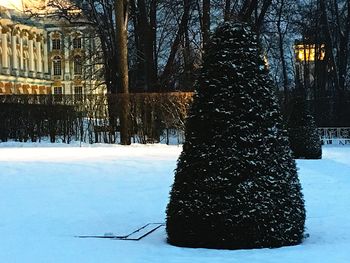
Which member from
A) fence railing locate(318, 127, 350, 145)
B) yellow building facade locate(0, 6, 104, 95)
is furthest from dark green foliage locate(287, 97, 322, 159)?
yellow building facade locate(0, 6, 104, 95)

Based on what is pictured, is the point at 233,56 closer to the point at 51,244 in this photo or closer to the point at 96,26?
the point at 51,244

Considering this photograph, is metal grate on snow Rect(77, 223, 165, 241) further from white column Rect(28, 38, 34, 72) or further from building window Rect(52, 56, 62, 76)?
building window Rect(52, 56, 62, 76)

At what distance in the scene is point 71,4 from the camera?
133ft

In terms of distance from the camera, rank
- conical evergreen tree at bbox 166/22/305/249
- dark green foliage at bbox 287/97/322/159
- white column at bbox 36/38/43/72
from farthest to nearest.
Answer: white column at bbox 36/38/43/72
dark green foliage at bbox 287/97/322/159
conical evergreen tree at bbox 166/22/305/249

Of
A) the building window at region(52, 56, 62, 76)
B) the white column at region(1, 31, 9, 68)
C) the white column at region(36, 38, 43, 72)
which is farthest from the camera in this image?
the building window at region(52, 56, 62, 76)

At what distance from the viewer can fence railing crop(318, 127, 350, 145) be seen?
31.9 m

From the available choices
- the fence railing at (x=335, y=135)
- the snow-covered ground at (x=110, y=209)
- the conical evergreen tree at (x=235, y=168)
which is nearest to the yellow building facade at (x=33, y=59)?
the fence railing at (x=335, y=135)

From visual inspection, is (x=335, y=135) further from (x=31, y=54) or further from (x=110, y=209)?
(x=31, y=54)

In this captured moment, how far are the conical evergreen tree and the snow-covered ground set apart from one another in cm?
23

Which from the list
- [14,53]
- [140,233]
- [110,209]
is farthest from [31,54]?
[140,233]

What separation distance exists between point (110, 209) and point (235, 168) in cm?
441

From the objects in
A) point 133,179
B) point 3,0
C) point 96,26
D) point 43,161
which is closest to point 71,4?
point 96,26

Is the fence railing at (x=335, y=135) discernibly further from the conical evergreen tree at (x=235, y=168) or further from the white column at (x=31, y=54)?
the white column at (x=31, y=54)

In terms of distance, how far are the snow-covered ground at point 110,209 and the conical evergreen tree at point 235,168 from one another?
23cm
